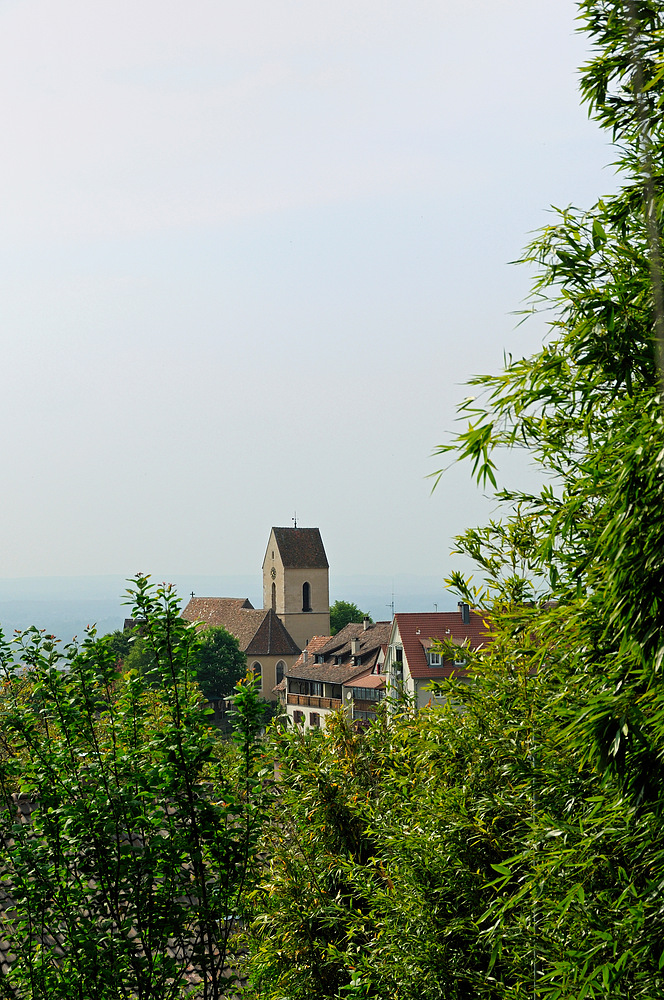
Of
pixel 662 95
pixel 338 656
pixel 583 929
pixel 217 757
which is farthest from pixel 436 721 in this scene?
pixel 338 656

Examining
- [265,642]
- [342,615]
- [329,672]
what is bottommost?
[329,672]

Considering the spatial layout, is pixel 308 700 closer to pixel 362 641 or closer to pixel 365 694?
pixel 362 641

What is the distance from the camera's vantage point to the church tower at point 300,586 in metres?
72.0

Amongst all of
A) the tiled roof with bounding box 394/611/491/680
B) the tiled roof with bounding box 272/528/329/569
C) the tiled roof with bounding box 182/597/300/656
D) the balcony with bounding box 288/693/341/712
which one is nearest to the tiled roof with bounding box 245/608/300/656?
the tiled roof with bounding box 182/597/300/656

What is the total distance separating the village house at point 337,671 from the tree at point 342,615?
1842 cm

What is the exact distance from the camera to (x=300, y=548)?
241 feet

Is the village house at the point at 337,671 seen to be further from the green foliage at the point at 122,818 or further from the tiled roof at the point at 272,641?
the green foliage at the point at 122,818

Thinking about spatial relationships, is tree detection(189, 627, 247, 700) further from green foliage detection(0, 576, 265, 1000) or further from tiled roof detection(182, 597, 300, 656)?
green foliage detection(0, 576, 265, 1000)

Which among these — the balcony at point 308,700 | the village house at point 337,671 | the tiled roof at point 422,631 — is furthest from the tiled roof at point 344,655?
the tiled roof at point 422,631

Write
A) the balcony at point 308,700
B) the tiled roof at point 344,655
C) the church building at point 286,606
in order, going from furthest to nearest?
the church building at point 286,606 → the balcony at point 308,700 → the tiled roof at point 344,655

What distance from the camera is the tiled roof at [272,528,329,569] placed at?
7250 cm

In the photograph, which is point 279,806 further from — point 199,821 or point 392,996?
point 392,996

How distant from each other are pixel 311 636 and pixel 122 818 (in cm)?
6720

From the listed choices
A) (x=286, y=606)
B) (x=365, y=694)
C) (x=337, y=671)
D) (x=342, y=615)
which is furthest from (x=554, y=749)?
(x=342, y=615)
